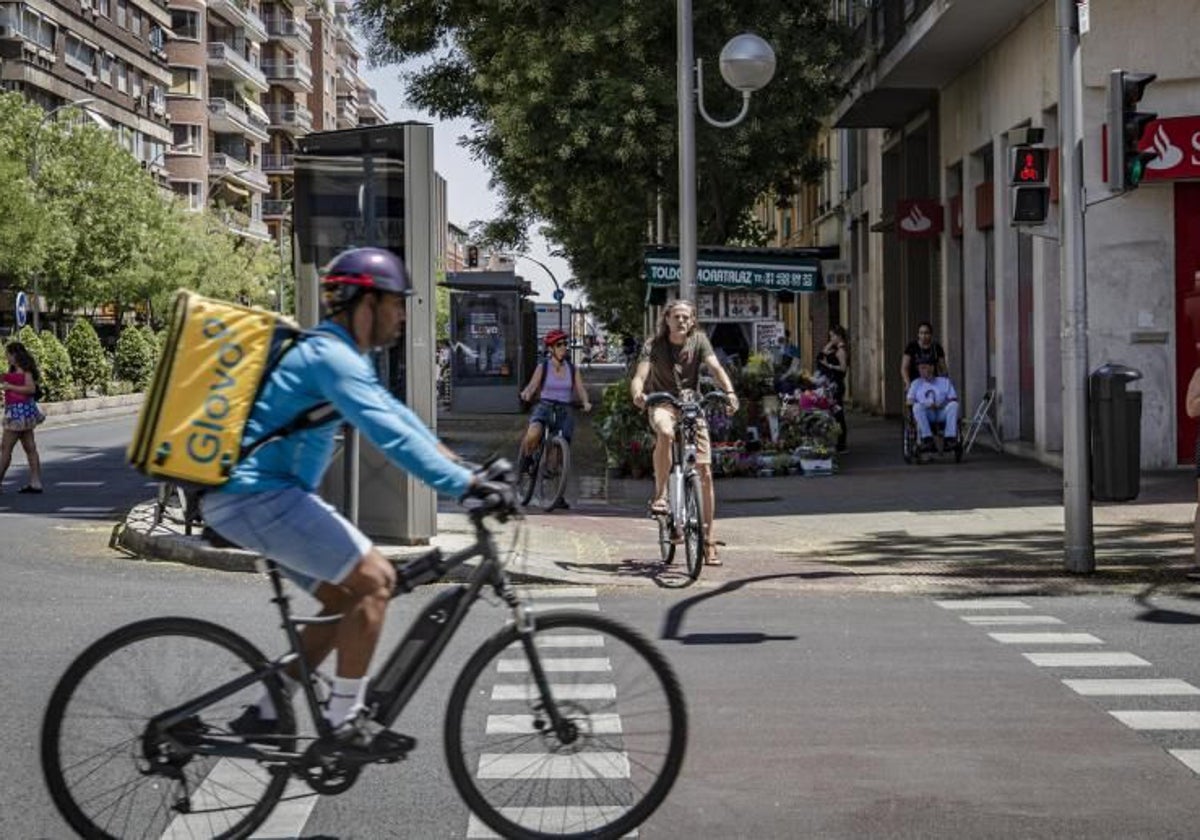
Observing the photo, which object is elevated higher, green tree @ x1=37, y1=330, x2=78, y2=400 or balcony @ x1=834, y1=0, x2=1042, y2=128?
balcony @ x1=834, y1=0, x2=1042, y2=128

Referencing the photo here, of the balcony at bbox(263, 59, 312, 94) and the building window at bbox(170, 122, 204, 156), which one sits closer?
the building window at bbox(170, 122, 204, 156)

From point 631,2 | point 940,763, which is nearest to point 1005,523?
point 940,763

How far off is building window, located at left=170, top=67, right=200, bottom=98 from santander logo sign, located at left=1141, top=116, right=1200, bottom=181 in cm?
8338

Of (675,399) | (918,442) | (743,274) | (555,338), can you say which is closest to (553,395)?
(555,338)

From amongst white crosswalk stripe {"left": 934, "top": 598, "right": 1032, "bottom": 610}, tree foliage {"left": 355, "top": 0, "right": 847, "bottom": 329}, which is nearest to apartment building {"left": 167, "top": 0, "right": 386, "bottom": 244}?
tree foliage {"left": 355, "top": 0, "right": 847, "bottom": 329}

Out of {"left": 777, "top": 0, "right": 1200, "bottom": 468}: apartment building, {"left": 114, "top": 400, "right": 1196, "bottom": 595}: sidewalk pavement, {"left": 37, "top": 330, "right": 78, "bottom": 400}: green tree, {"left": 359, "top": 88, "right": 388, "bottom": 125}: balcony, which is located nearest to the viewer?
{"left": 114, "top": 400, "right": 1196, "bottom": 595}: sidewalk pavement

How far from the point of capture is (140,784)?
5418 mm

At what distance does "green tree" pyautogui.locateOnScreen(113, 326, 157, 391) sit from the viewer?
5600 cm

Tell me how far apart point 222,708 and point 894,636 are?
523cm

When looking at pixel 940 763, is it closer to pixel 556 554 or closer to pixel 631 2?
pixel 556 554

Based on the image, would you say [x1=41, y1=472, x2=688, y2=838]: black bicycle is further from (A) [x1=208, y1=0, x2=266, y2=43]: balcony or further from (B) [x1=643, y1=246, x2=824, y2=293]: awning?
(A) [x1=208, y1=0, x2=266, y2=43]: balcony

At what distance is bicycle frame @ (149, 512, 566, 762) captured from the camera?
5.36 meters

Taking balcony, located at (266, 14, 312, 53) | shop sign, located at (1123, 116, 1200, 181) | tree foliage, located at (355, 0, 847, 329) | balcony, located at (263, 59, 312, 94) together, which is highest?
balcony, located at (266, 14, 312, 53)

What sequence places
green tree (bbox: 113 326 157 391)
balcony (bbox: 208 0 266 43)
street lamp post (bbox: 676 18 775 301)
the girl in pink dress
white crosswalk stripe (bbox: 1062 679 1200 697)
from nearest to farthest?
white crosswalk stripe (bbox: 1062 679 1200 697) → street lamp post (bbox: 676 18 775 301) → the girl in pink dress → green tree (bbox: 113 326 157 391) → balcony (bbox: 208 0 266 43)
